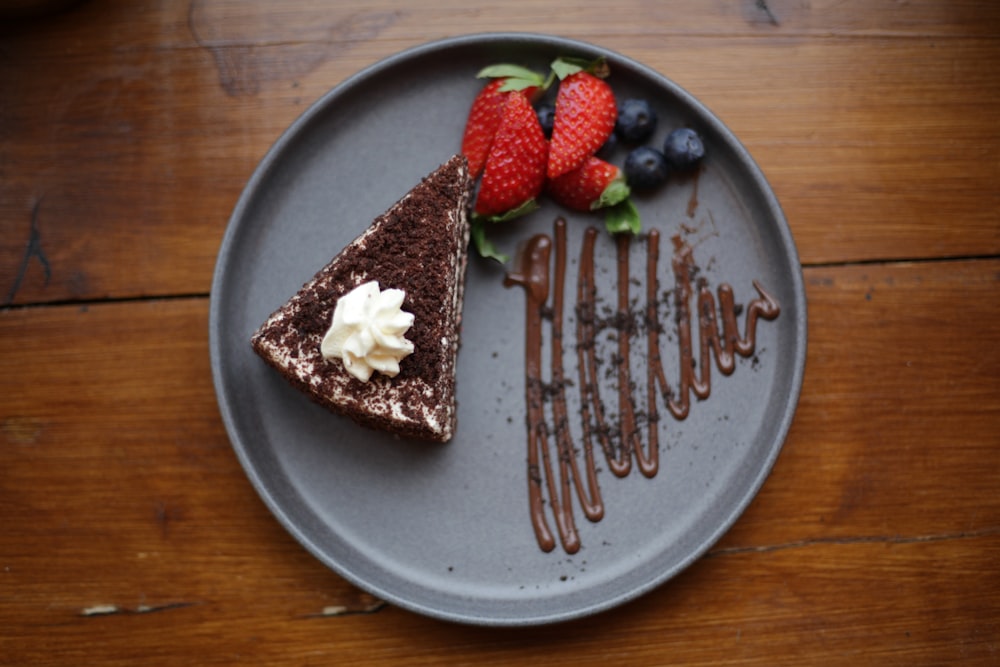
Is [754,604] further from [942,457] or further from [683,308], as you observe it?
Result: [683,308]

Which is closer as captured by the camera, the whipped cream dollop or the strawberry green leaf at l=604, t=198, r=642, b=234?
the whipped cream dollop

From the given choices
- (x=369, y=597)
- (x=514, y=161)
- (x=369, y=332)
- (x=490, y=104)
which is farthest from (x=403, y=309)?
(x=369, y=597)

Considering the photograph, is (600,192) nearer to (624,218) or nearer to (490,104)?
(624,218)

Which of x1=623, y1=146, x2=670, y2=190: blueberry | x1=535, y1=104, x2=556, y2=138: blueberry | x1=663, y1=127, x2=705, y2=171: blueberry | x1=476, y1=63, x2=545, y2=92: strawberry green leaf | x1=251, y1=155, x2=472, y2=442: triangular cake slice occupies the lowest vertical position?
x1=251, y1=155, x2=472, y2=442: triangular cake slice

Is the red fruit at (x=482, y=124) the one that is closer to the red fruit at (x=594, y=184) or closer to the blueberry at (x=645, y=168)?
the red fruit at (x=594, y=184)

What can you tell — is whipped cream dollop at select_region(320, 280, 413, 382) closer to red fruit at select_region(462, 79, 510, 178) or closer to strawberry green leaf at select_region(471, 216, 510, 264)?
strawberry green leaf at select_region(471, 216, 510, 264)

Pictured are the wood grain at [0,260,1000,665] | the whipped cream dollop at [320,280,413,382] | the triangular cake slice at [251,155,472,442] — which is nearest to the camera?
the whipped cream dollop at [320,280,413,382]

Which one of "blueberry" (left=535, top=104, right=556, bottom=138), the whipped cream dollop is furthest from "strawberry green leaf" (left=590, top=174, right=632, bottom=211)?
the whipped cream dollop
